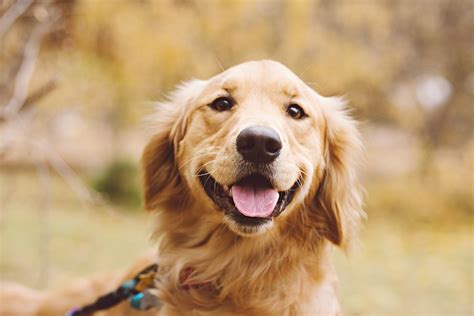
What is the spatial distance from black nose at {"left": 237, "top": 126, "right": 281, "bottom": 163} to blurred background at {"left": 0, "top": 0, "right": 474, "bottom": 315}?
2429 mm

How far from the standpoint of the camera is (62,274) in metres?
6.61

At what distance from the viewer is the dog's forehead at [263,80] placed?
2.79 metres

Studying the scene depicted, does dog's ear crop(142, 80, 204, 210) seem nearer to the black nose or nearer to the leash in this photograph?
the leash

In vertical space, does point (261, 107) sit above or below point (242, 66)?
below

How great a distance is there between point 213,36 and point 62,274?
5.29m

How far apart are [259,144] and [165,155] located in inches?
36.6

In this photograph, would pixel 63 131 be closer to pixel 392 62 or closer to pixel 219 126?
pixel 392 62

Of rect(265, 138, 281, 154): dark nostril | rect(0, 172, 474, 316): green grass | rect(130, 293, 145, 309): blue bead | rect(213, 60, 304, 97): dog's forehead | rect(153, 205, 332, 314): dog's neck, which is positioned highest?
rect(213, 60, 304, 97): dog's forehead

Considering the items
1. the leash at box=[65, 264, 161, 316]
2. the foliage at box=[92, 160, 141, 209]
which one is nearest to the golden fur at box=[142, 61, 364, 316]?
the leash at box=[65, 264, 161, 316]

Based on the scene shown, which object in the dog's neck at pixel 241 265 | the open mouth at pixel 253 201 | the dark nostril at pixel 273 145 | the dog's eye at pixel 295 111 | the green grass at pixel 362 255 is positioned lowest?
the green grass at pixel 362 255

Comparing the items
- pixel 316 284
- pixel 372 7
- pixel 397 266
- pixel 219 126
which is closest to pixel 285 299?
pixel 316 284

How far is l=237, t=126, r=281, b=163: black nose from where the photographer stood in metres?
2.38

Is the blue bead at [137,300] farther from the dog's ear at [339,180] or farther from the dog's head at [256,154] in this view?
the dog's ear at [339,180]

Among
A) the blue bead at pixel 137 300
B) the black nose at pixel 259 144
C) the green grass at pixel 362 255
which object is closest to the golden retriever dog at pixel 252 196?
the black nose at pixel 259 144
